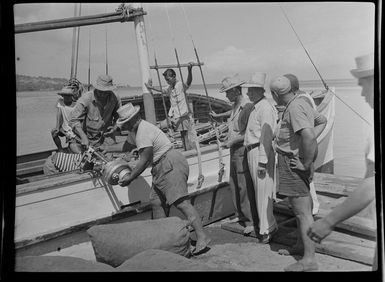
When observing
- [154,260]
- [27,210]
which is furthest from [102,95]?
[154,260]

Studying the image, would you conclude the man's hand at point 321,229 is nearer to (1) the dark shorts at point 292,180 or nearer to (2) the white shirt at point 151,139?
(1) the dark shorts at point 292,180

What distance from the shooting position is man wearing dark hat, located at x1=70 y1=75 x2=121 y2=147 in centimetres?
425

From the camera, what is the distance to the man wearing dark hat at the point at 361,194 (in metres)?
2.43

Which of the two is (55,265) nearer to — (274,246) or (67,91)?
(274,246)

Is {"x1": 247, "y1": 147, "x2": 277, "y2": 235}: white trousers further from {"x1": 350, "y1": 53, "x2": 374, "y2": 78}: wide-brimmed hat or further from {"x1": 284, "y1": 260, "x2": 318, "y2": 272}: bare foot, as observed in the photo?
{"x1": 350, "y1": 53, "x2": 374, "y2": 78}: wide-brimmed hat

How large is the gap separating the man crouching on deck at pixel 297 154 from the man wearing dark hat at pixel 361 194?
0.66 meters

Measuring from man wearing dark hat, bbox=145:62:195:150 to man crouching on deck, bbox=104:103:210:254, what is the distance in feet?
5.55

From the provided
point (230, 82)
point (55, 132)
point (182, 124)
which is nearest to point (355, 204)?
point (230, 82)

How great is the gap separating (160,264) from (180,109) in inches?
122

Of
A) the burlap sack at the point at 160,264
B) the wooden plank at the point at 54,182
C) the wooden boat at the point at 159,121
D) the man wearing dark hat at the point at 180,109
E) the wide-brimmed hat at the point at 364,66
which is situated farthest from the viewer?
the man wearing dark hat at the point at 180,109

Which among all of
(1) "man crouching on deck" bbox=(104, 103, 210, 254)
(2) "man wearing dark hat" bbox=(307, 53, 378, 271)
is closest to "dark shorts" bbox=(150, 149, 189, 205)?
(1) "man crouching on deck" bbox=(104, 103, 210, 254)

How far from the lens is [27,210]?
360 cm

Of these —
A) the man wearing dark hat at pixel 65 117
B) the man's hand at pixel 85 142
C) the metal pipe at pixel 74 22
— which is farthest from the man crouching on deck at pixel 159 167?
the man wearing dark hat at pixel 65 117
